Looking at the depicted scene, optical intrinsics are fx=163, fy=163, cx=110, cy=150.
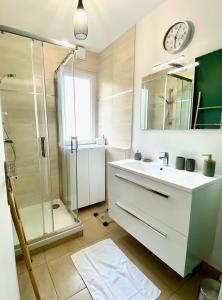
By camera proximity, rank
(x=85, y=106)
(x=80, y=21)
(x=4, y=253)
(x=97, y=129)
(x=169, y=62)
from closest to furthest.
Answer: (x=4, y=253), (x=80, y=21), (x=169, y=62), (x=85, y=106), (x=97, y=129)

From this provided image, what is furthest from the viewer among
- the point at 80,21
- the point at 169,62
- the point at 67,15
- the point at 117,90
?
the point at 117,90

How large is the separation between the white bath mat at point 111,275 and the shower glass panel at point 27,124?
1.99 ft

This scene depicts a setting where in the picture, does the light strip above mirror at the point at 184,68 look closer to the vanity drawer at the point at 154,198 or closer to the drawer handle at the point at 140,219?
the vanity drawer at the point at 154,198

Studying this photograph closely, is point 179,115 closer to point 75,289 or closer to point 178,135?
point 178,135

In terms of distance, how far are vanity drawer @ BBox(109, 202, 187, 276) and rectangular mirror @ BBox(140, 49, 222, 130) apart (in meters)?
0.90

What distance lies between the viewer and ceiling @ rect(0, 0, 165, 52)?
1582 millimetres

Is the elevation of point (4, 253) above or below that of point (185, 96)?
below

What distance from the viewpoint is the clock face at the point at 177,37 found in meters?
1.41

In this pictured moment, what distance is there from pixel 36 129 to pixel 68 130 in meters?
0.42

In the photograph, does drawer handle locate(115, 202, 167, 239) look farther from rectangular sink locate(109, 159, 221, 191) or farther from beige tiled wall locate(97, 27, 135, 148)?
beige tiled wall locate(97, 27, 135, 148)

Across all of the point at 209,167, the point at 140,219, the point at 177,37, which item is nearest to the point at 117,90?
the point at 177,37

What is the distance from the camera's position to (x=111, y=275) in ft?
4.60

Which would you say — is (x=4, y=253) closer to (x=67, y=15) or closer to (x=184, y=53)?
(x=184, y=53)

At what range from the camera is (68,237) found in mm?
1823
